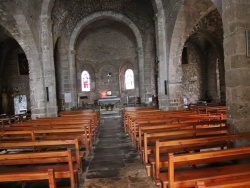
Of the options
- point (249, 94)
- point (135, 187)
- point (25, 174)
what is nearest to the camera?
point (25, 174)

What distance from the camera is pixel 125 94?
75.9ft

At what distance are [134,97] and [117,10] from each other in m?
8.48

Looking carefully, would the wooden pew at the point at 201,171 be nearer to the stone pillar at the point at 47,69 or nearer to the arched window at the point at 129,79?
the stone pillar at the point at 47,69

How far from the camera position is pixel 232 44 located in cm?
464

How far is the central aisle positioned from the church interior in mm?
20

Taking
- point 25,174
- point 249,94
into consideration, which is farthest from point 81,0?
point 25,174

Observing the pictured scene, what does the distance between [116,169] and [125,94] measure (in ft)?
60.7

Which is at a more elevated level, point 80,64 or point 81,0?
point 81,0

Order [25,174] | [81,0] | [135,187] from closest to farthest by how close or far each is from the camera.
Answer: [25,174] → [135,187] → [81,0]

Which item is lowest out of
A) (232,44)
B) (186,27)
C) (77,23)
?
(232,44)

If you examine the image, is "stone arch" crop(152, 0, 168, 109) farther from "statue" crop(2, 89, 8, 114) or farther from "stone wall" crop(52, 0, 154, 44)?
"statue" crop(2, 89, 8, 114)

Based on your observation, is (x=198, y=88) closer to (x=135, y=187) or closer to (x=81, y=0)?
(x=81, y=0)

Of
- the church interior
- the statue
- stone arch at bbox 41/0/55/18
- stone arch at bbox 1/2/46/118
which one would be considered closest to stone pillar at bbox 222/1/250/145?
the church interior

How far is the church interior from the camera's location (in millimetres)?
3498
